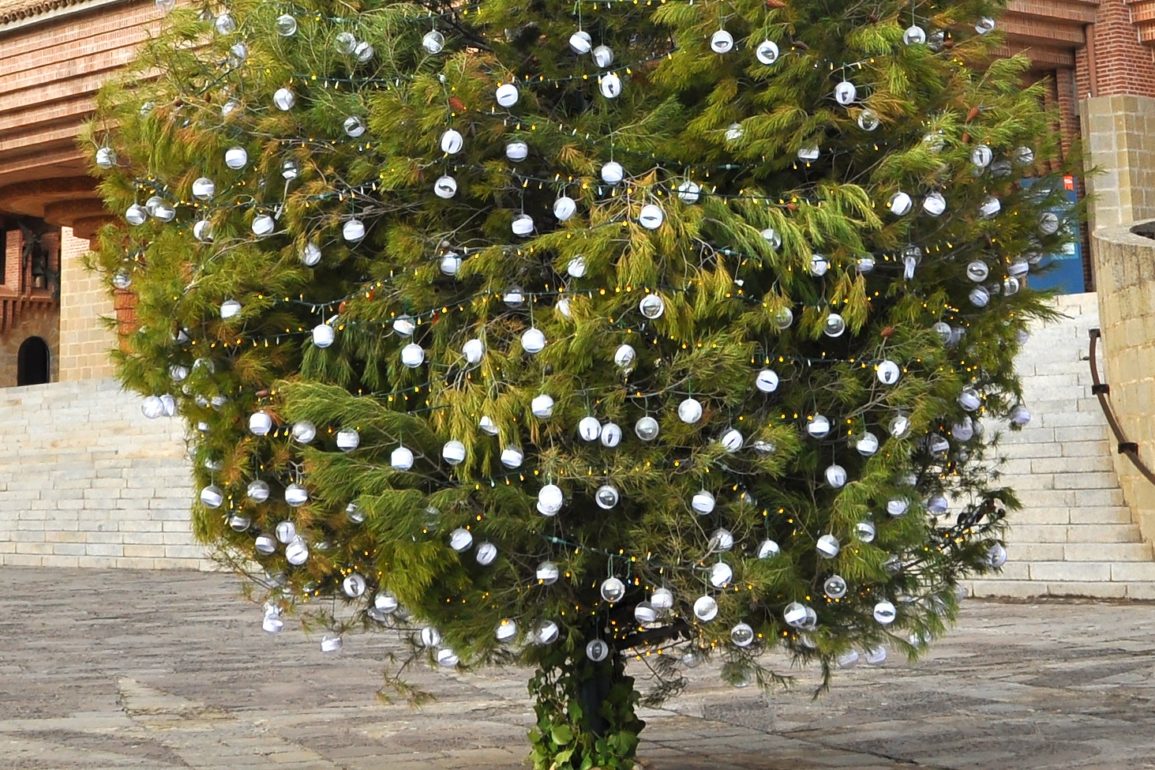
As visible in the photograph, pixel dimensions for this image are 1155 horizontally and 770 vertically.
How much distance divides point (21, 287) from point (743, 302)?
33.1 m

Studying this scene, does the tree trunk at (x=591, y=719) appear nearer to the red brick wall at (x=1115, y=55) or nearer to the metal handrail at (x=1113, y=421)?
the metal handrail at (x=1113, y=421)

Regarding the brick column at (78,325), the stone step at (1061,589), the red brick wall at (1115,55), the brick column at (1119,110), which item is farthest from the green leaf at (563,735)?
the brick column at (78,325)

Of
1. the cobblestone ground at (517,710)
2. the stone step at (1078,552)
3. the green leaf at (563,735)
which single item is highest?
the stone step at (1078,552)

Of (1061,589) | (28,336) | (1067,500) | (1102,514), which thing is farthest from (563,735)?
(28,336)

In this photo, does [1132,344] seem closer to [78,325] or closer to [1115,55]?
[1115,55]

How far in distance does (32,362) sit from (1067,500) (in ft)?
95.3

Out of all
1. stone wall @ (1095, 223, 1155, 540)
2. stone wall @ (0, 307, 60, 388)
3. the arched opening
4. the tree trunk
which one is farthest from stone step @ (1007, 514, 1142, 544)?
the arched opening

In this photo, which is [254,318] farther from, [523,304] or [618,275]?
[618,275]

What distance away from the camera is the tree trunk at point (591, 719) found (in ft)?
17.0

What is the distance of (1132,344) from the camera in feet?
37.7

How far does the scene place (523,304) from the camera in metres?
4.61

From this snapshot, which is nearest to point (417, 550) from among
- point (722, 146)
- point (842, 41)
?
point (722, 146)

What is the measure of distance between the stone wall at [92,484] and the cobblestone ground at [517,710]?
26.6 ft

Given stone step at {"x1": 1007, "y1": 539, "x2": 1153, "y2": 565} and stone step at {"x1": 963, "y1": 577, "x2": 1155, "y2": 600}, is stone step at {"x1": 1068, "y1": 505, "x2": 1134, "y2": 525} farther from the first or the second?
stone step at {"x1": 963, "y1": 577, "x2": 1155, "y2": 600}
